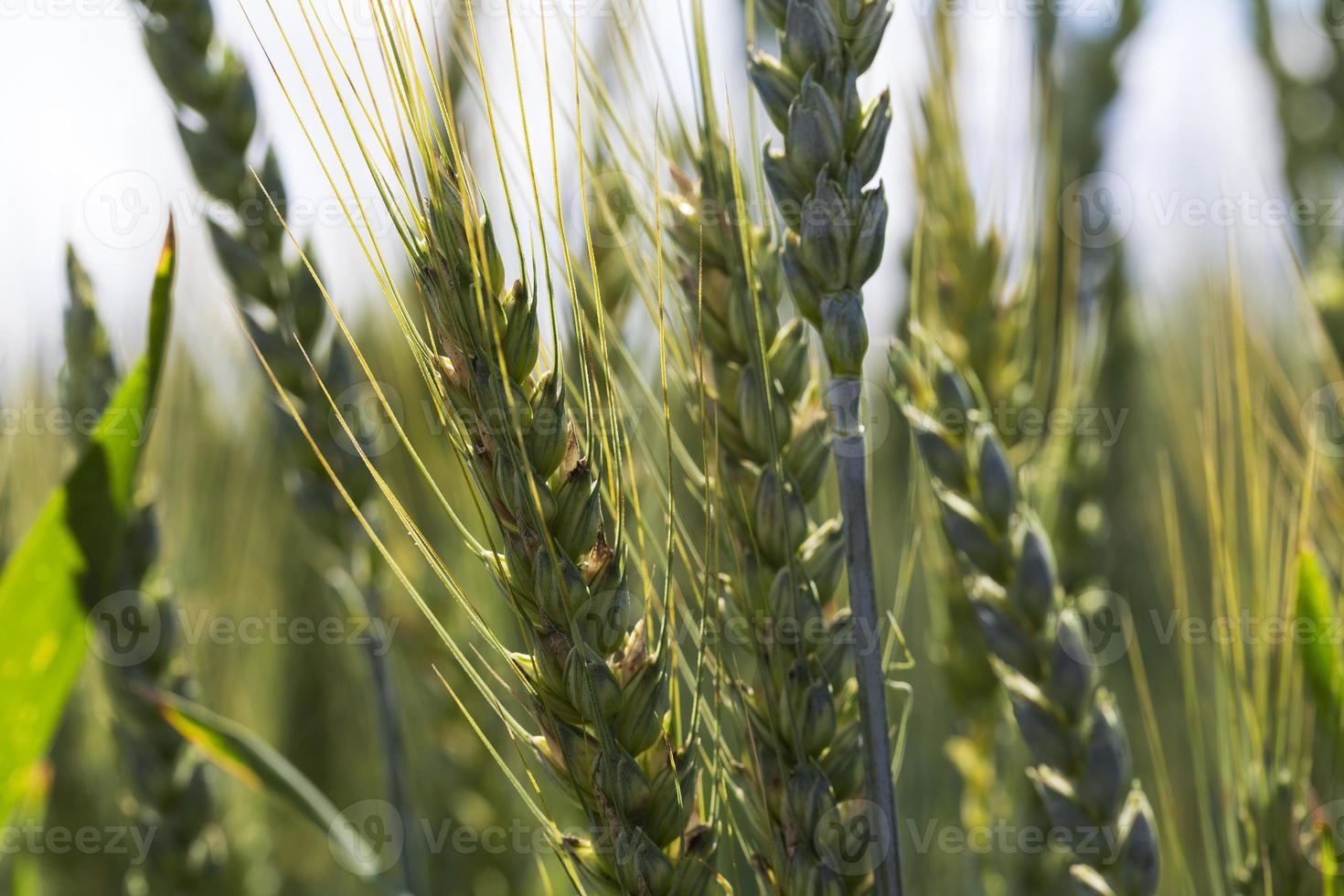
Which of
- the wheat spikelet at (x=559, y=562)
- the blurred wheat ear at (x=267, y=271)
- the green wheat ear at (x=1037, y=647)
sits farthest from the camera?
the blurred wheat ear at (x=267, y=271)

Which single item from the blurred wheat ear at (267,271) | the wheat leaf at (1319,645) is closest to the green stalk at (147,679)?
the blurred wheat ear at (267,271)

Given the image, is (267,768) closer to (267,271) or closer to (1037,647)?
(267,271)

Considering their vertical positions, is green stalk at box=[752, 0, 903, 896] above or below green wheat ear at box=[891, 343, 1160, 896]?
above

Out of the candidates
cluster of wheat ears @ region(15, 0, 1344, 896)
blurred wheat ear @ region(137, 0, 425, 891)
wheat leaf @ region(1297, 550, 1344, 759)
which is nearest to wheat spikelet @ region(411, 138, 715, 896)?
cluster of wheat ears @ region(15, 0, 1344, 896)

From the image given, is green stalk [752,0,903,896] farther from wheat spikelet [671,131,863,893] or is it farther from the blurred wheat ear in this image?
the blurred wheat ear

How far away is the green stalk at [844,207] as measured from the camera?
57 cm

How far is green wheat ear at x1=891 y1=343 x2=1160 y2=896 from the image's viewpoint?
682 mm

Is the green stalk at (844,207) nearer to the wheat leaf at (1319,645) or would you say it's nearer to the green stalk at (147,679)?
the wheat leaf at (1319,645)

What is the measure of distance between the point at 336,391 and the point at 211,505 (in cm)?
75

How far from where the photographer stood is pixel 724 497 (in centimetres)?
61

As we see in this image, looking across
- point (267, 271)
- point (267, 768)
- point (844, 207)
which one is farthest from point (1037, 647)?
point (267, 271)

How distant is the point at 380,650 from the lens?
0.94m

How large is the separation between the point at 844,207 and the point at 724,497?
0.60 feet

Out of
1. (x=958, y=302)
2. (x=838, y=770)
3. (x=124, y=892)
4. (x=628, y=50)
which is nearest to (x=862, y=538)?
(x=838, y=770)
